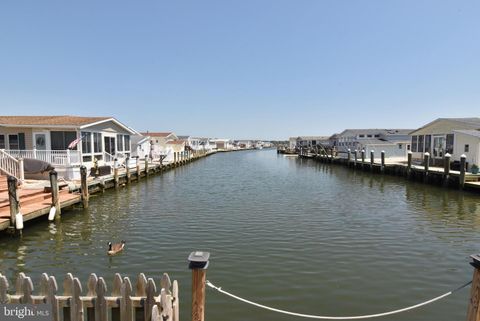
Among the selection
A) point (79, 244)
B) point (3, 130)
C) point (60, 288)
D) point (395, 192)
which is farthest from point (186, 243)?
point (3, 130)

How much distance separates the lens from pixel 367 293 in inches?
322

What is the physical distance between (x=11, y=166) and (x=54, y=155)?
4465mm

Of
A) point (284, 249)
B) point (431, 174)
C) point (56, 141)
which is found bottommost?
point (284, 249)

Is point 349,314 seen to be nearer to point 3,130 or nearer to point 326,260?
point 326,260

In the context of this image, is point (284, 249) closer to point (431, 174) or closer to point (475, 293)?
point (475, 293)

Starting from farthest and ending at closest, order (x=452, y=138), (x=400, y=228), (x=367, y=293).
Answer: (x=452, y=138) → (x=400, y=228) → (x=367, y=293)

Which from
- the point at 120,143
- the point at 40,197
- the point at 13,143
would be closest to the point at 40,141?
the point at 13,143

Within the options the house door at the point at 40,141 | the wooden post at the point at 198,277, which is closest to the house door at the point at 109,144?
the house door at the point at 40,141

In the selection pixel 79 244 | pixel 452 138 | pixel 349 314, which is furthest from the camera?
pixel 452 138

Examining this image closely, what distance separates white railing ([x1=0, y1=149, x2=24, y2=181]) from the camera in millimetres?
19281

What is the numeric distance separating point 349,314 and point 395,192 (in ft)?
66.8

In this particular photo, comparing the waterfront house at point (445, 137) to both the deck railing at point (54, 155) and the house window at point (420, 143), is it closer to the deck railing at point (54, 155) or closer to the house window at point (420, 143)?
the house window at point (420, 143)

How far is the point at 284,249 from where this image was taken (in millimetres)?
11469

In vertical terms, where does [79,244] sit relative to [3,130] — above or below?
below
